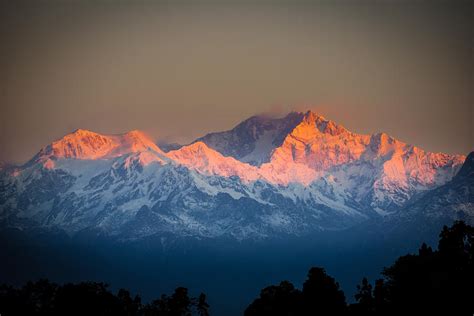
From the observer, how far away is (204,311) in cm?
18612

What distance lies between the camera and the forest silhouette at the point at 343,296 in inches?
6117

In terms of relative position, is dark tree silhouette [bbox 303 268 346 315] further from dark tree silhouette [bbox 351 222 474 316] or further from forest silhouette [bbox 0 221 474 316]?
dark tree silhouette [bbox 351 222 474 316]

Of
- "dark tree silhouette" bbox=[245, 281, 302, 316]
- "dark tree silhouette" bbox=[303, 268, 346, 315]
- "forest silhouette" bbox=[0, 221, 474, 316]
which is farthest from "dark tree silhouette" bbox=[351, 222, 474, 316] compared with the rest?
"dark tree silhouette" bbox=[245, 281, 302, 316]

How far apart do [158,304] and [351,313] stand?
40.5 metres

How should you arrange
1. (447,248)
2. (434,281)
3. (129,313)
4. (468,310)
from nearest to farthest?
(468,310), (434,281), (447,248), (129,313)

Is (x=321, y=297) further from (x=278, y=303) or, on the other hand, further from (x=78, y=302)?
(x=78, y=302)

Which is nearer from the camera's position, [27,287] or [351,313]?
Result: [351,313]

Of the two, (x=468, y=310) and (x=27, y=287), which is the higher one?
(x=27, y=287)

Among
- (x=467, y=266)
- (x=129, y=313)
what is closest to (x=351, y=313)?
(x=467, y=266)

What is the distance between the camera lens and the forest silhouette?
155 m

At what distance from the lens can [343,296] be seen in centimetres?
17775

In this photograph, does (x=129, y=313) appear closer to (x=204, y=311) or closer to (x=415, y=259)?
(x=204, y=311)

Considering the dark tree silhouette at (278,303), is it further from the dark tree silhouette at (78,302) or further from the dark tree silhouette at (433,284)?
the dark tree silhouette at (78,302)

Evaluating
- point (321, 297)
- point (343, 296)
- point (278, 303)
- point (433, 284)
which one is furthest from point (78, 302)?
point (433, 284)
